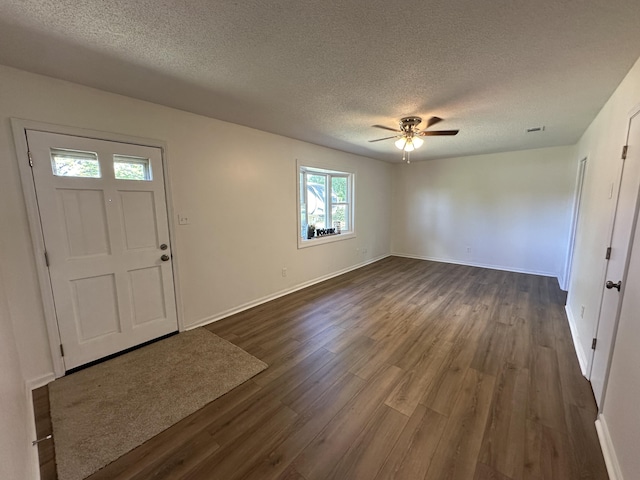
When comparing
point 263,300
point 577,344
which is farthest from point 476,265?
point 263,300

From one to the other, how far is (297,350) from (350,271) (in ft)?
10.1

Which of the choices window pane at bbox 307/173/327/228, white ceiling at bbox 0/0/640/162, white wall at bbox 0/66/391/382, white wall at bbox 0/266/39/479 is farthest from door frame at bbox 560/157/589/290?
white wall at bbox 0/266/39/479

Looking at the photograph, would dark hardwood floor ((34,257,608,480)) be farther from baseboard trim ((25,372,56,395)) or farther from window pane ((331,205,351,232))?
window pane ((331,205,351,232))

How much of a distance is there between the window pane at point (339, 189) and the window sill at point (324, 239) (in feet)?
2.36

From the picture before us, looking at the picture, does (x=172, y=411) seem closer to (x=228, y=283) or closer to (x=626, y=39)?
(x=228, y=283)

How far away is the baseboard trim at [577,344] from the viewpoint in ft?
7.55

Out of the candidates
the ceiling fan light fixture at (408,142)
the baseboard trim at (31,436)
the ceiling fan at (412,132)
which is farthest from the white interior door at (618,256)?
the baseboard trim at (31,436)

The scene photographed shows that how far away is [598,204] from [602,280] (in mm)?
898

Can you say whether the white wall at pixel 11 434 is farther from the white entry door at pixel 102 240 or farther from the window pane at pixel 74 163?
the window pane at pixel 74 163

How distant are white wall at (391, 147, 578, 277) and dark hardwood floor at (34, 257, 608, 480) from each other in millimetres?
2188

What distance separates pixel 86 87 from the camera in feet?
7.47

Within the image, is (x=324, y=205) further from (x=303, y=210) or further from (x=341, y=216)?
(x=303, y=210)

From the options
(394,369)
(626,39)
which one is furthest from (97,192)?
(626,39)

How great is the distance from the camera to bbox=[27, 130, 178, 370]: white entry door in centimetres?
222
